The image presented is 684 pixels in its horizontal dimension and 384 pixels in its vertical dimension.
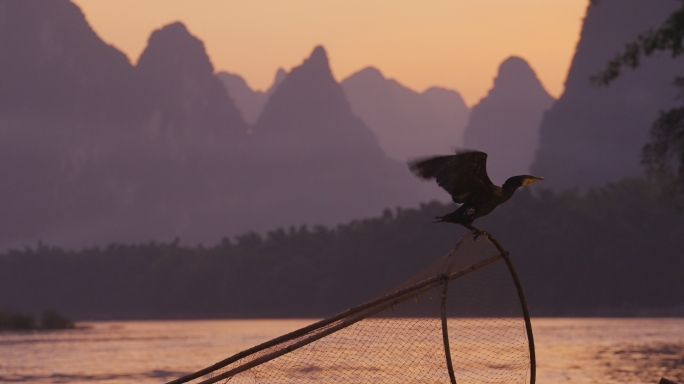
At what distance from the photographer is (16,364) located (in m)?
40.6

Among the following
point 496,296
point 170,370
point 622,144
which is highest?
point 622,144

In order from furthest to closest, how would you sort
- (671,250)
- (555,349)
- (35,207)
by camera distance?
(35,207) → (671,250) → (555,349)

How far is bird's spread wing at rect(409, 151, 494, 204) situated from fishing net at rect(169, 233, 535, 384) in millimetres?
773

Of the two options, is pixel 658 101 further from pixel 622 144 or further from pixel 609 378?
pixel 609 378

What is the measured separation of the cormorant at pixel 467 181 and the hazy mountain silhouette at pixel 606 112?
149221 millimetres

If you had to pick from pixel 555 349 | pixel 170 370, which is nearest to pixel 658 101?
pixel 555 349

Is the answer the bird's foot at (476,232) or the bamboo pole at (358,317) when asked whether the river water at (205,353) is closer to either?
the bamboo pole at (358,317)

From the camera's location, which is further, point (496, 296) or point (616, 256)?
point (616, 256)

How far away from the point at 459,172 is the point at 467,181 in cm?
16

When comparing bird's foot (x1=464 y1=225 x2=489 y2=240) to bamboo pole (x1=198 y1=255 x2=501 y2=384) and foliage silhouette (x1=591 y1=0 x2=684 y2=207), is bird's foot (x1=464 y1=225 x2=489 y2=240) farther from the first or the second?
foliage silhouette (x1=591 y1=0 x2=684 y2=207)

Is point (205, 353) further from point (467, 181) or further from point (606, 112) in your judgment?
point (606, 112)

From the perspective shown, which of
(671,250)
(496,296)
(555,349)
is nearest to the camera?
(496,296)

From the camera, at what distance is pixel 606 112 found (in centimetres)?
16875

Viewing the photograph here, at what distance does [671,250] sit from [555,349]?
40.3 m
